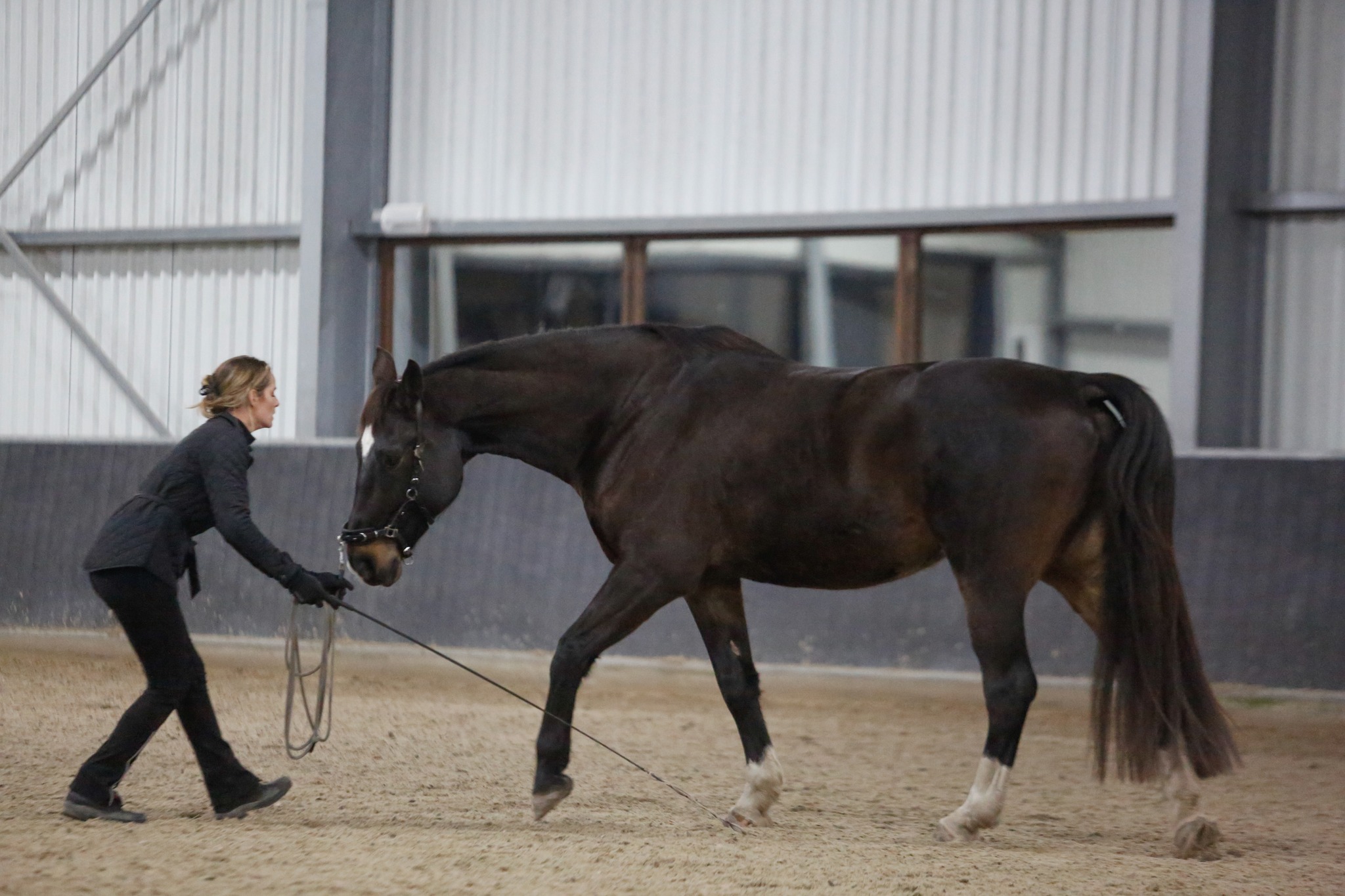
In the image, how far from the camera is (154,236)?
976 centimetres

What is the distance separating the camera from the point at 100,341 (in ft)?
32.5

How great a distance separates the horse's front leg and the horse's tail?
1300 mm

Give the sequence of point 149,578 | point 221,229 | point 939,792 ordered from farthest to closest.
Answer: point 221,229 < point 939,792 < point 149,578

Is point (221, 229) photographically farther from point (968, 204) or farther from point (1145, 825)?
point (1145, 825)

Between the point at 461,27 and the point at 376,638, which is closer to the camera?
the point at 376,638

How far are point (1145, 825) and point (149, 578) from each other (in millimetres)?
3243

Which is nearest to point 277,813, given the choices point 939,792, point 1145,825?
point 939,792

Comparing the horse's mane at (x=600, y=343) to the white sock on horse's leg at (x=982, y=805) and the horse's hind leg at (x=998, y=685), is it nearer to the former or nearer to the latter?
the horse's hind leg at (x=998, y=685)

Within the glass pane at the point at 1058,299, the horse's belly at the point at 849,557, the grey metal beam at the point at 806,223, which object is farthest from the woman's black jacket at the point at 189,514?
the glass pane at the point at 1058,299

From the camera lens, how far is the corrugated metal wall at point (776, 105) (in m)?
8.02

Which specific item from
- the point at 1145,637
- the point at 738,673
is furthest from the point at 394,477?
the point at 1145,637

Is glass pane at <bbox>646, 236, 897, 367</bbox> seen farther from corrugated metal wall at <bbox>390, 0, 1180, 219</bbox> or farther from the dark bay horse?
the dark bay horse

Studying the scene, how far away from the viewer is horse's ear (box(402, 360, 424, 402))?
4363mm

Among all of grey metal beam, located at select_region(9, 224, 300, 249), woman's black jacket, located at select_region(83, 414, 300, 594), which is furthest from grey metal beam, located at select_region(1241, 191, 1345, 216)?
grey metal beam, located at select_region(9, 224, 300, 249)
